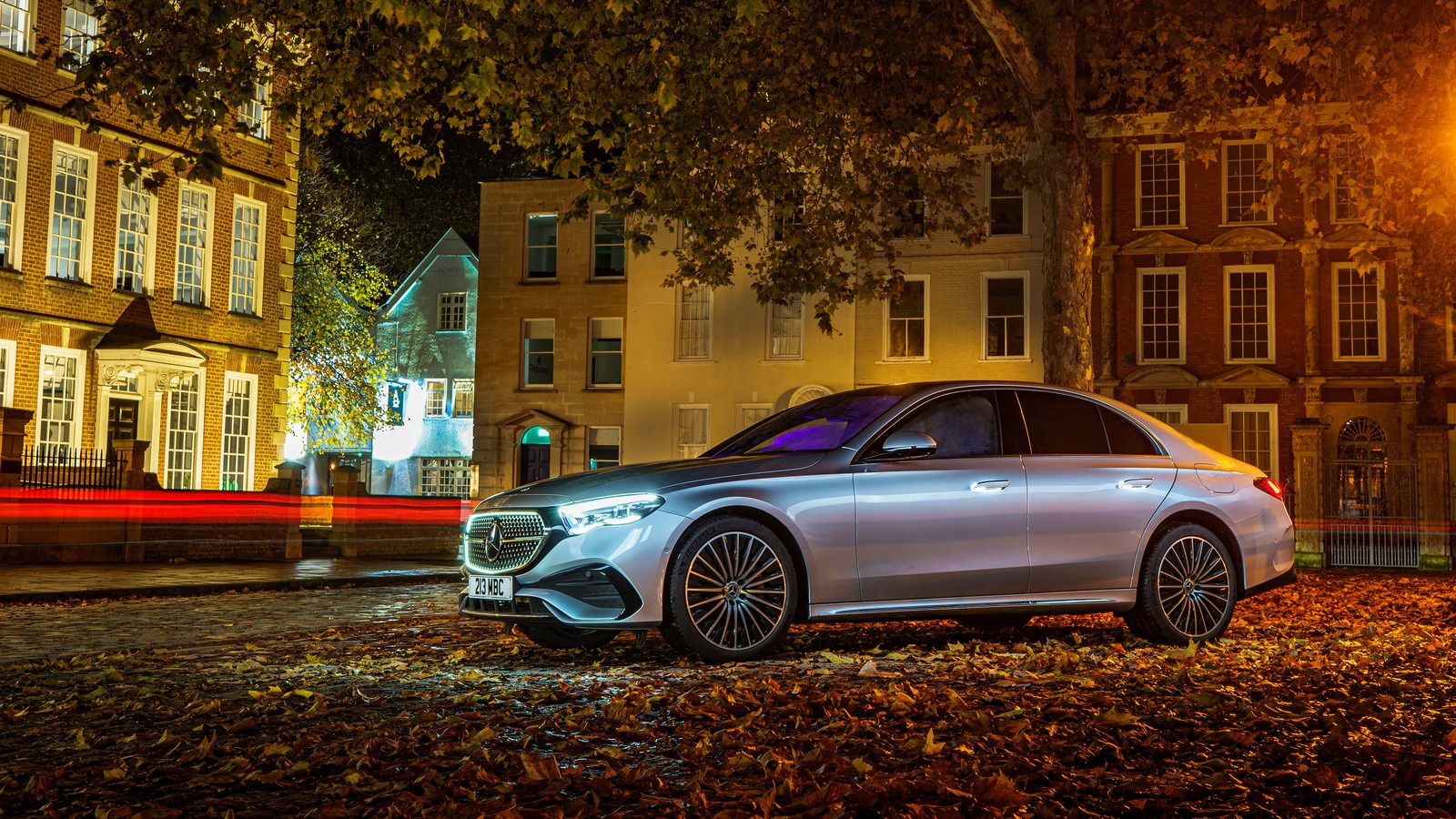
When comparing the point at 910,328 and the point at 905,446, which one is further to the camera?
the point at 910,328

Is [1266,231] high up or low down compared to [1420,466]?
up

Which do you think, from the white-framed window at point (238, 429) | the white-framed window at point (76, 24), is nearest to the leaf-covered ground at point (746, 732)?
the white-framed window at point (76, 24)

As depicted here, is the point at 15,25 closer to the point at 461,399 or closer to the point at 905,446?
the point at 905,446

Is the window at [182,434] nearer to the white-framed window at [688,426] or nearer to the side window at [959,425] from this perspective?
the white-framed window at [688,426]

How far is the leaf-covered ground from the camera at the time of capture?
181 inches

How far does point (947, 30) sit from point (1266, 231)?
18385 mm

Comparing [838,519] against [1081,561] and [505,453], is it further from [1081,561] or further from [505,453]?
[505,453]

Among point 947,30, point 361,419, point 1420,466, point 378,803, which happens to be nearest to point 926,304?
point 1420,466

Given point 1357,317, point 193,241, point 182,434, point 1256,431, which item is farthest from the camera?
point 1256,431

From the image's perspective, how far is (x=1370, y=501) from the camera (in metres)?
33.5

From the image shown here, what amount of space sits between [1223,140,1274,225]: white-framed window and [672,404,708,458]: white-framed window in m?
14.6

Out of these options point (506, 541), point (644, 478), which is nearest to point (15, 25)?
point (506, 541)

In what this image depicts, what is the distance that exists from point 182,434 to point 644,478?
2563cm

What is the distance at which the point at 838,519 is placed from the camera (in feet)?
26.4
